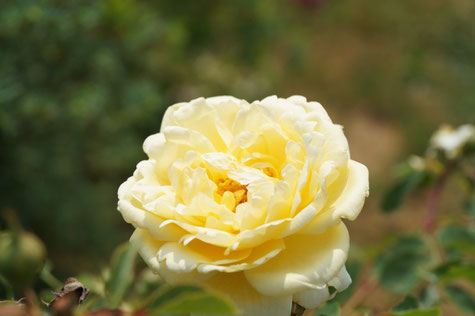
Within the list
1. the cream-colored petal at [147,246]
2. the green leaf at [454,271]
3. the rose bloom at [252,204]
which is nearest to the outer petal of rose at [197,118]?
the rose bloom at [252,204]

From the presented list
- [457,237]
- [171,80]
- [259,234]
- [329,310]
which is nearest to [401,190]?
[457,237]

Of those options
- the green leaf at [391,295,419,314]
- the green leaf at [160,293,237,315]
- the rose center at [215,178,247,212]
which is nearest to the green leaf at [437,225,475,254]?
the green leaf at [391,295,419,314]

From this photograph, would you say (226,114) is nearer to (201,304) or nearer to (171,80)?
(201,304)

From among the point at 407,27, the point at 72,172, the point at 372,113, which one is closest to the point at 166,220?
the point at 72,172

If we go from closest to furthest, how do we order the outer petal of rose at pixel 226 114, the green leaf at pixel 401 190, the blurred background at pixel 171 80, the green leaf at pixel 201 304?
the green leaf at pixel 201 304 < the outer petal of rose at pixel 226 114 < the green leaf at pixel 401 190 < the blurred background at pixel 171 80

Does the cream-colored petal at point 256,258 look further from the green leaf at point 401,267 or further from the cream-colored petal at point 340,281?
the green leaf at point 401,267

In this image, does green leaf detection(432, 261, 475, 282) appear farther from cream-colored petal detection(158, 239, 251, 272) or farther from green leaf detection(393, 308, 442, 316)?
cream-colored petal detection(158, 239, 251, 272)
